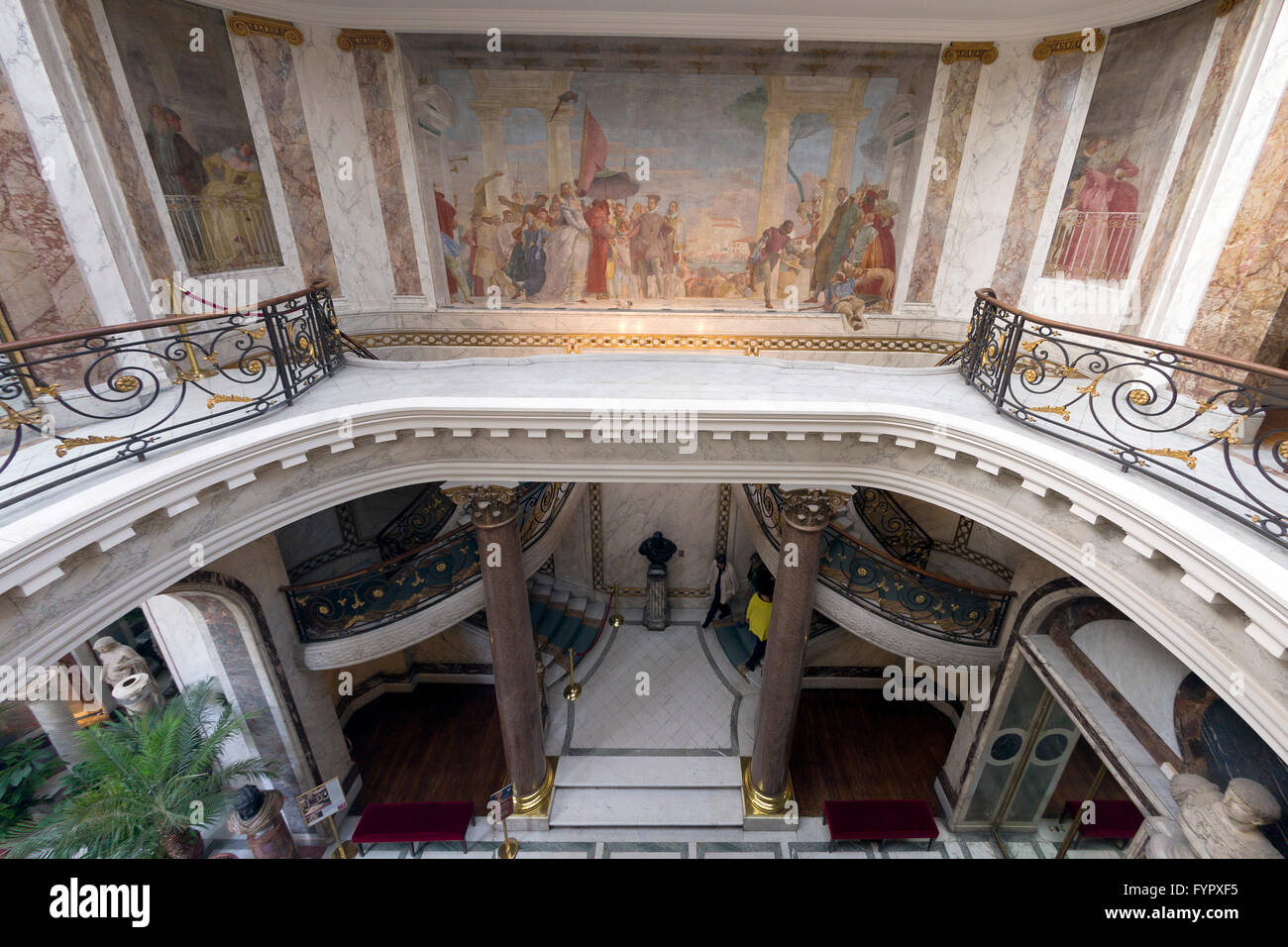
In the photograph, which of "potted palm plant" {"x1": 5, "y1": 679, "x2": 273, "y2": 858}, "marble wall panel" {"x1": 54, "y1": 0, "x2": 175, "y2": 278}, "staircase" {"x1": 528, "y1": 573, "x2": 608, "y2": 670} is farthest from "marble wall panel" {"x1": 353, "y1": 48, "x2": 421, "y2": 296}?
"potted palm plant" {"x1": 5, "y1": 679, "x2": 273, "y2": 858}

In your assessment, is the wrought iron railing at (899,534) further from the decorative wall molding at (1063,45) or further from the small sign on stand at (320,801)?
the small sign on stand at (320,801)

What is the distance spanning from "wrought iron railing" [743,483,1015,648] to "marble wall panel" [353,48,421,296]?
5.59 meters

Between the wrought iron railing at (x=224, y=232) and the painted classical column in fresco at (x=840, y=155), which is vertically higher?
the painted classical column in fresco at (x=840, y=155)

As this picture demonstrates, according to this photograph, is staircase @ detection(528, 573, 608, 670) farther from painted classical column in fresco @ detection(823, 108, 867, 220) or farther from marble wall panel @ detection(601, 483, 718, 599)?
painted classical column in fresco @ detection(823, 108, 867, 220)

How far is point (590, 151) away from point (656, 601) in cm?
700

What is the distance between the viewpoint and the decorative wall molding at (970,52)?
665cm

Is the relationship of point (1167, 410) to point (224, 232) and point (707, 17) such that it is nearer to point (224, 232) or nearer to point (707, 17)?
point (707, 17)

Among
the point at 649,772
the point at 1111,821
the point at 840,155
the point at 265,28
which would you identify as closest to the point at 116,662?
the point at 649,772

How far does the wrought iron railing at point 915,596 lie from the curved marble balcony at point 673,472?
1537 mm

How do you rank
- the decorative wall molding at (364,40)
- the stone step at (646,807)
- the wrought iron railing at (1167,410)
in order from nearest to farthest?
1. the wrought iron railing at (1167,410)
2. the decorative wall molding at (364,40)
3. the stone step at (646,807)

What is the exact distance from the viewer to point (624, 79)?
702cm

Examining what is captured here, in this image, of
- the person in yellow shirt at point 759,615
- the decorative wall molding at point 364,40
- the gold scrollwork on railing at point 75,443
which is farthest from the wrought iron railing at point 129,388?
the person in yellow shirt at point 759,615
